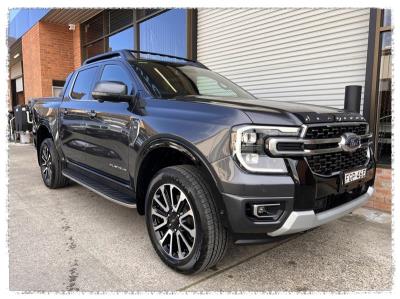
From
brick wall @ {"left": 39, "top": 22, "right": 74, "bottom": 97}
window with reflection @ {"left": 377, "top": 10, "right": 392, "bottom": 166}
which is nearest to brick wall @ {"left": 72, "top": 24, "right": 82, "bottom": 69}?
brick wall @ {"left": 39, "top": 22, "right": 74, "bottom": 97}

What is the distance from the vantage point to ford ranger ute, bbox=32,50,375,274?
214cm

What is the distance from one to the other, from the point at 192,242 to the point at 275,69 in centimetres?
417

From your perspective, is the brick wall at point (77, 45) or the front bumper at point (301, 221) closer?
the front bumper at point (301, 221)

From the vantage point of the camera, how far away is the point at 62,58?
45.5ft

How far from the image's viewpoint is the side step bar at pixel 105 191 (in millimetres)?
3042

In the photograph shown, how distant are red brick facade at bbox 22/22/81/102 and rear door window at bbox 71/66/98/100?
9927 millimetres

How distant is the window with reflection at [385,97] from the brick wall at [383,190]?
13 centimetres

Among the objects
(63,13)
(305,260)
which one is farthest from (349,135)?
(63,13)

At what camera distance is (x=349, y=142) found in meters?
2.48

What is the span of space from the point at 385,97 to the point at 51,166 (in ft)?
16.2

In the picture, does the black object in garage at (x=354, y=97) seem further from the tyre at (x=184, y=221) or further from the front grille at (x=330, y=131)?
the tyre at (x=184, y=221)

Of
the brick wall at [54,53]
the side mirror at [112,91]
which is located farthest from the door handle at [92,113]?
the brick wall at [54,53]

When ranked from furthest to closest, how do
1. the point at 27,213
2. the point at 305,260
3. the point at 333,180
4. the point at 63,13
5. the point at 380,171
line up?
the point at 63,13
the point at 380,171
the point at 27,213
the point at 305,260
the point at 333,180

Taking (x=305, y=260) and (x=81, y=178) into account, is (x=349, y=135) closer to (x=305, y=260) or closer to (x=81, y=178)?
(x=305, y=260)
